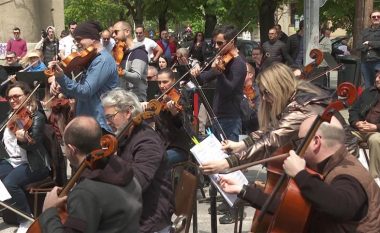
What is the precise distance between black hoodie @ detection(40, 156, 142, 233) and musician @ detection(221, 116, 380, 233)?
0.71m

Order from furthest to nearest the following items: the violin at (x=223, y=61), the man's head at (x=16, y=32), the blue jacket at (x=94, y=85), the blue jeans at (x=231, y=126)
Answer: the man's head at (x=16, y=32) < the blue jeans at (x=231, y=126) < the violin at (x=223, y=61) < the blue jacket at (x=94, y=85)

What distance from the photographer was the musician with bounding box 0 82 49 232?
6195mm

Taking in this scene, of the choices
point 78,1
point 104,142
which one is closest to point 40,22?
point 104,142

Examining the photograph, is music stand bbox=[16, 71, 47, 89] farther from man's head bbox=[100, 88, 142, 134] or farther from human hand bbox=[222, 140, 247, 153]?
human hand bbox=[222, 140, 247, 153]

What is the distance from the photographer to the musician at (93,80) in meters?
5.71

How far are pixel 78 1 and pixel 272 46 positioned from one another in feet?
102

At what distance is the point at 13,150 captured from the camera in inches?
251

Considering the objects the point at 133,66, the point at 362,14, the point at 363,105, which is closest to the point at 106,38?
the point at 133,66

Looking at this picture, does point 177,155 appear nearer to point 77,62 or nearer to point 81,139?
point 77,62

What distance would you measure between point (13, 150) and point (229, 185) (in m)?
3.17

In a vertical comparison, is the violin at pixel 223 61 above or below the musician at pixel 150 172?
above

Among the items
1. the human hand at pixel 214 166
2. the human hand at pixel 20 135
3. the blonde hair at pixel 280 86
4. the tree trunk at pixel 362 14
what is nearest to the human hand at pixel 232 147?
the blonde hair at pixel 280 86

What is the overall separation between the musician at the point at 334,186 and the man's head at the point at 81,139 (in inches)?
37.3

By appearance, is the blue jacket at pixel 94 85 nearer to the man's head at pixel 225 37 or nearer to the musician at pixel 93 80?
the musician at pixel 93 80
